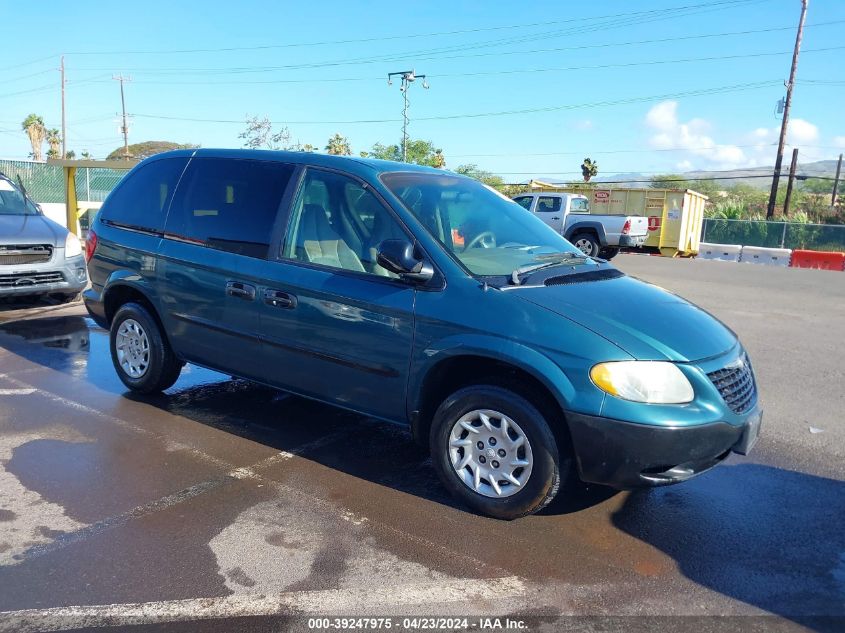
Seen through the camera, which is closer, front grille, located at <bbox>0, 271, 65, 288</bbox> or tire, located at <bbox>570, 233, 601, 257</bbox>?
front grille, located at <bbox>0, 271, 65, 288</bbox>

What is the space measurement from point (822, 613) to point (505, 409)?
1603 millimetres

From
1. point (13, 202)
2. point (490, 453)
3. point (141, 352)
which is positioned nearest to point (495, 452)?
point (490, 453)

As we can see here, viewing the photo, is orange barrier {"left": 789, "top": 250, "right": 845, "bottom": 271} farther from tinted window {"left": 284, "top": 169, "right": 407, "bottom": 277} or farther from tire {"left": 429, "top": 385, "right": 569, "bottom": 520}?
tire {"left": 429, "top": 385, "right": 569, "bottom": 520}

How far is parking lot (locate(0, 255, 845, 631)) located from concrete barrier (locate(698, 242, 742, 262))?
19293 mm

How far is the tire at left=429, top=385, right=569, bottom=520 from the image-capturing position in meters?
3.50

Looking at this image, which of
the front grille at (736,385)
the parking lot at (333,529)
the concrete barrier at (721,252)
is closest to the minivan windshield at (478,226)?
the front grille at (736,385)

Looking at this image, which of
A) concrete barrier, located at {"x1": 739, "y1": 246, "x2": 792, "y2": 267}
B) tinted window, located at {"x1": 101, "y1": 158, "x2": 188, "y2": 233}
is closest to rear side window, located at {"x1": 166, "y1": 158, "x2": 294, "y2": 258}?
tinted window, located at {"x1": 101, "y1": 158, "x2": 188, "y2": 233}

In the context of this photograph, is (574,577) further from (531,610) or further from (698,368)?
(698,368)

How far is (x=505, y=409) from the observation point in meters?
3.57

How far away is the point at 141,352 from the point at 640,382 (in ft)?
13.0

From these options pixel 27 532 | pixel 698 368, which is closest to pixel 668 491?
pixel 698 368

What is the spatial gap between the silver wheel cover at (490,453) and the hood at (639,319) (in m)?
0.65

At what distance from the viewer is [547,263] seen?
4289 mm

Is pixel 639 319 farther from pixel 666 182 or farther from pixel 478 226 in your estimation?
pixel 666 182
